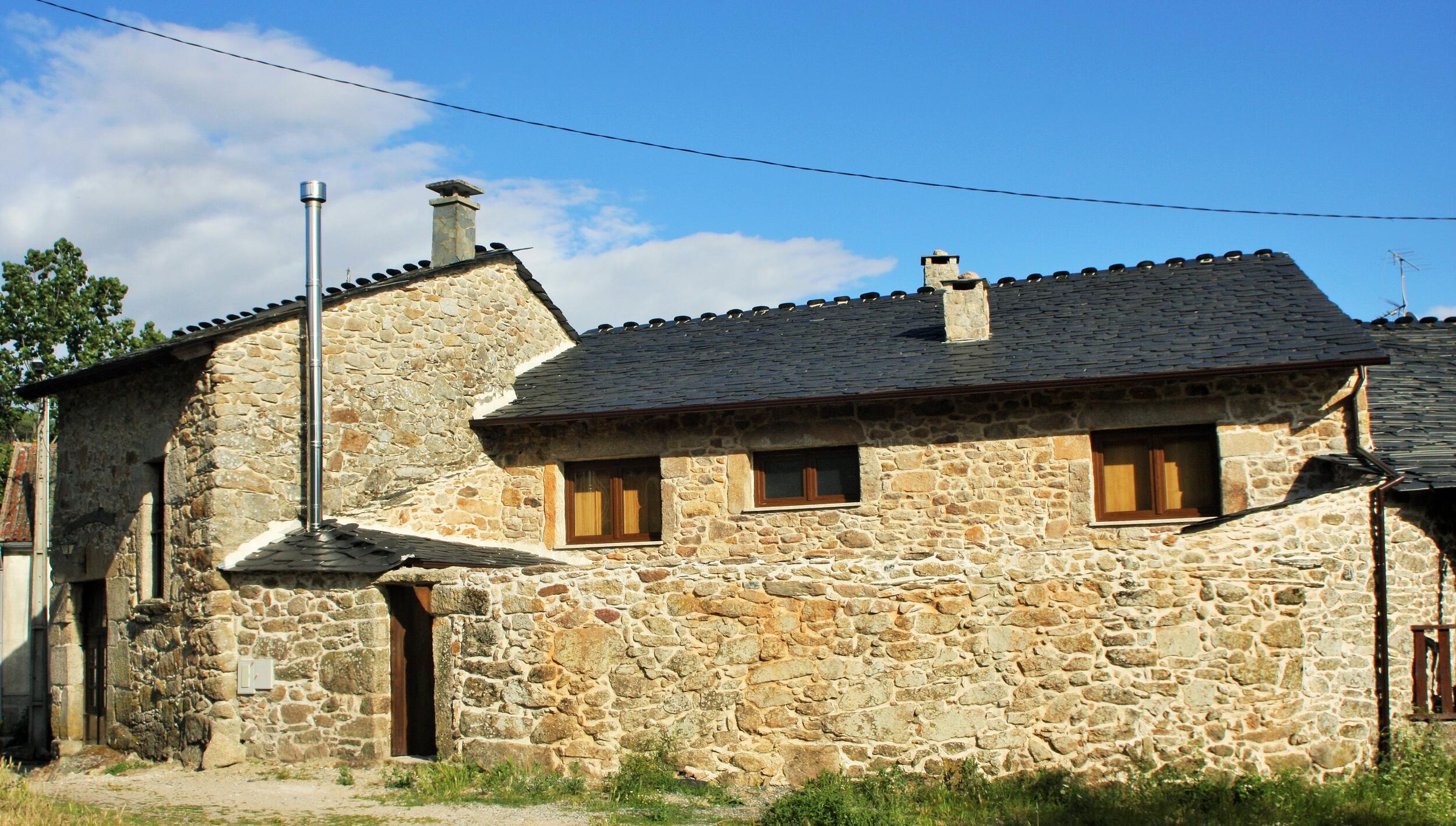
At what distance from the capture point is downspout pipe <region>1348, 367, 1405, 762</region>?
9.27m

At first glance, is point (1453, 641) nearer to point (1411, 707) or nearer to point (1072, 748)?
point (1411, 707)

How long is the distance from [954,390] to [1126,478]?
1920 millimetres

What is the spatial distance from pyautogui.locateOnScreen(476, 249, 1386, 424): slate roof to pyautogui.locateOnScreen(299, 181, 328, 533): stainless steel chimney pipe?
2277 mm

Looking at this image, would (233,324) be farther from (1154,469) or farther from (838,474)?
(1154,469)

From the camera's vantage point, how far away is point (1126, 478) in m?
11.5

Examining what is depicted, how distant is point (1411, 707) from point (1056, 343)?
4.63m

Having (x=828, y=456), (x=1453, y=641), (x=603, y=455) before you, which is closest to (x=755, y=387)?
(x=828, y=456)

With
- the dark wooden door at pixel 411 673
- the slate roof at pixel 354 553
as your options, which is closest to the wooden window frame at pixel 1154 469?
the slate roof at pixel 354 553

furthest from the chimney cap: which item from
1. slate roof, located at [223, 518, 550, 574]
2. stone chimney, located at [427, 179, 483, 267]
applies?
slate roof, located at [223, 518, 550, 574]

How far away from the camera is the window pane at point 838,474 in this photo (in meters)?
12.2

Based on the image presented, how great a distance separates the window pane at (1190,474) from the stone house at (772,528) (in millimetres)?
35

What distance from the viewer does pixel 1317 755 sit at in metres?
7.96

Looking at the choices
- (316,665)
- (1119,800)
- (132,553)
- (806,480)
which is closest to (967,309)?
(806,480)

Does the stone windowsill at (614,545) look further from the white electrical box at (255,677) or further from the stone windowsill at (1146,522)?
the stone windowsill at (1146,522)
